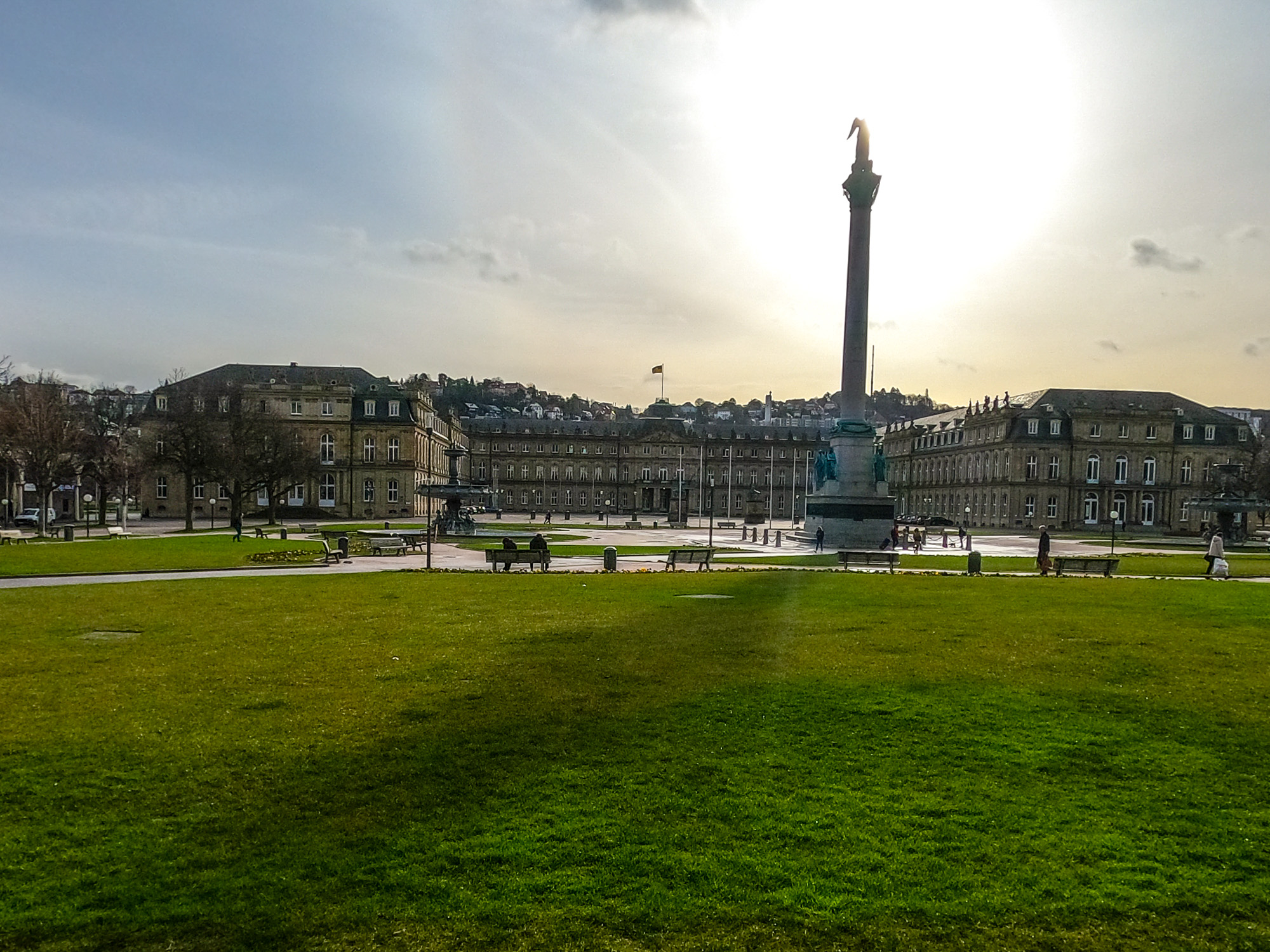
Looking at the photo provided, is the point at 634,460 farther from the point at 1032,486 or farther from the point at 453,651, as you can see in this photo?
the point at 453,651

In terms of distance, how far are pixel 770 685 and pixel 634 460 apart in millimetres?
130148

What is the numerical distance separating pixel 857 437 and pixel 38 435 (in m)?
49.5

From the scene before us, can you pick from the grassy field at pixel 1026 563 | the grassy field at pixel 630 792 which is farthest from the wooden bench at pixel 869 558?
the grassy field at pixel 630 792

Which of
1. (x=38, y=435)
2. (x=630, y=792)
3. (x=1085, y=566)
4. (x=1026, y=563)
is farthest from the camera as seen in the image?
(x=38, y=435)

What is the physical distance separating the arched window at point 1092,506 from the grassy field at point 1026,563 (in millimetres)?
61803

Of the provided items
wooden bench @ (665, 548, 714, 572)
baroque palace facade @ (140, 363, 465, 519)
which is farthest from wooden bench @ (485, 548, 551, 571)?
baroque palace facade @ (140, 363, 465, 519)

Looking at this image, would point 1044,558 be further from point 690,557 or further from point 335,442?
point 335,442

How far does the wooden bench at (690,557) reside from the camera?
33.9m

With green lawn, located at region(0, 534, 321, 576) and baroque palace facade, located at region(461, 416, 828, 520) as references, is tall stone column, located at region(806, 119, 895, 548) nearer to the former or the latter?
green lawn, located at region(0, 534, 321, 576)

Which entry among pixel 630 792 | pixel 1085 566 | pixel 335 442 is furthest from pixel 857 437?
pixel 335 442

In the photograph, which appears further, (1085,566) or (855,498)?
(855,498)

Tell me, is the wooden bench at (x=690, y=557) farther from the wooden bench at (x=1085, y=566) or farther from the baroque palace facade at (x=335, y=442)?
the baroque palace facade at (x=335, y=442)

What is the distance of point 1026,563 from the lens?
132ft

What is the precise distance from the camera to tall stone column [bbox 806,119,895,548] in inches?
1978
